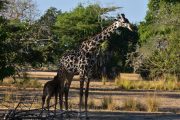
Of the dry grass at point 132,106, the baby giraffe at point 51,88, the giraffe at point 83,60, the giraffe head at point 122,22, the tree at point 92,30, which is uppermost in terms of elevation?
the tree at point 92,30

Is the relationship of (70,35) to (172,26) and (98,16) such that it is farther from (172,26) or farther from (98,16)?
(172,26)

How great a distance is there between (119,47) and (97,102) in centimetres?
2937

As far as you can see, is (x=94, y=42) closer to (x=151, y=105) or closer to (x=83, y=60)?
(x=83, y=60)

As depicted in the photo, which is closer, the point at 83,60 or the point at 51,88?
the point at 83,60

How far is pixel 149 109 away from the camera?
61.1ft

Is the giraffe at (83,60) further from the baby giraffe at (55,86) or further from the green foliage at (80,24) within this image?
the green foliage at (80,24)

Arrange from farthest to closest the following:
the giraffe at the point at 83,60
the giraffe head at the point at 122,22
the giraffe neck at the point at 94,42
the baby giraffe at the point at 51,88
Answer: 1. the giraffe head at the point at 122,22
2. the baby giraffe at the point at 51,88
3. the giraffe neck at the point at 94,42
4. the giraffe at the point at 83,60

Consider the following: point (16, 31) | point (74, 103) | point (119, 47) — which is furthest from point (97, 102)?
point (119, 47)

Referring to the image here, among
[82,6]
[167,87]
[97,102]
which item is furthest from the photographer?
[82,6]

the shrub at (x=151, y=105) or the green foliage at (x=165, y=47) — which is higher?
the green foliage at (x=165, y=47)

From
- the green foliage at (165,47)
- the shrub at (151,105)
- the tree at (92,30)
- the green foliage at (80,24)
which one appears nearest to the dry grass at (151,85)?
the green foliage at (165,47)

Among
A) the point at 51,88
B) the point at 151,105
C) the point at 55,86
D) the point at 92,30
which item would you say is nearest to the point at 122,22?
the point at 55,86

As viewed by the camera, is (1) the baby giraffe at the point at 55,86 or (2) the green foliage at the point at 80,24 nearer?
(1) the baby giraffe at the point at 55,86

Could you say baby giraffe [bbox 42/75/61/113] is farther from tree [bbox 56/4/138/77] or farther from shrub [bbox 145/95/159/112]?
tree [bbox 56/4/138/77]
